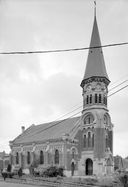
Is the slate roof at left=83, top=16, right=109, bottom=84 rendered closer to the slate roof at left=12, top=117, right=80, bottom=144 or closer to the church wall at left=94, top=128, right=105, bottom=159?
the slate roof at left=12, top=117, right=80, bottom=144

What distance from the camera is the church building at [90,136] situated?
166ft

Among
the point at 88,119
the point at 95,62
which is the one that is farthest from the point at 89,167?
the point at 95,62

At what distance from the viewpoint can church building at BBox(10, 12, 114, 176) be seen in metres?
50.6

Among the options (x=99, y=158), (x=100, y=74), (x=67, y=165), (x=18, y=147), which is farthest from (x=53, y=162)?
(x=100, y=74)

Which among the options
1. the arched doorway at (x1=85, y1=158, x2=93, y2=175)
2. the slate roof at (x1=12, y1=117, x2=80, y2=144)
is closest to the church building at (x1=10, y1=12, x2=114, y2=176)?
the arched doorway at (x1=85, y1=158, x2=93, y2=175)

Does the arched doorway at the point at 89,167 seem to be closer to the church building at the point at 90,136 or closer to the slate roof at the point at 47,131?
the church building at the point at 90,136

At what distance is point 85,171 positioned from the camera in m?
51.7

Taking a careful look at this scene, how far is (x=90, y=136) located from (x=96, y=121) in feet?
10.0

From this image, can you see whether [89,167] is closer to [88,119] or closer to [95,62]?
[88,119]

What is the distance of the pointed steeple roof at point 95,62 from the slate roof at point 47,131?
32.0ft

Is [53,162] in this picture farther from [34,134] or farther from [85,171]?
[34,134]

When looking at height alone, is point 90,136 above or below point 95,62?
below

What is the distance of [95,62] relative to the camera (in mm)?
54375

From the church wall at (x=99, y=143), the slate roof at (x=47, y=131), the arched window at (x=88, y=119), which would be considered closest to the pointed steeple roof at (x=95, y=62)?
the arched window at (x=88, y=119)
